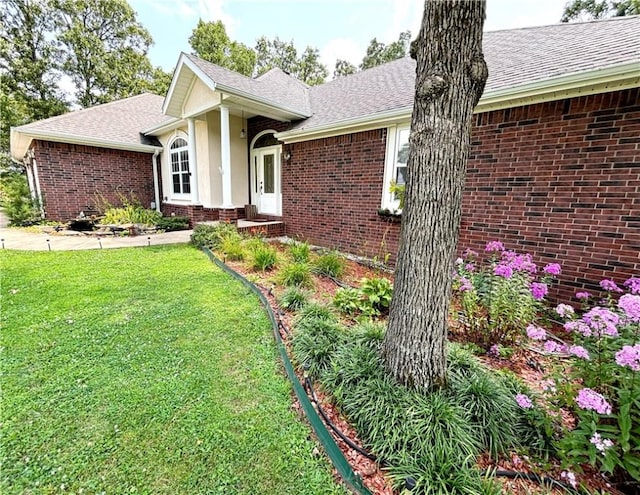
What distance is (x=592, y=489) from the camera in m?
1.52

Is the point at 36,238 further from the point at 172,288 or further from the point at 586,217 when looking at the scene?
the point at 586,217

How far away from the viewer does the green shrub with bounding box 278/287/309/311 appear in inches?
144

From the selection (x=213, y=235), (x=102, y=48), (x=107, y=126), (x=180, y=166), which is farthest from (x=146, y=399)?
(x=102, y=48)

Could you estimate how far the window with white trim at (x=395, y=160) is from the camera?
577 centimetres

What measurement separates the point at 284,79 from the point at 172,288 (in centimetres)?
937

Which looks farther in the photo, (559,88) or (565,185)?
(565,185)

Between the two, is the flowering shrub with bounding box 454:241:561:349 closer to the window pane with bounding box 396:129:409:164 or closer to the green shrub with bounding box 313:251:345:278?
the green shrub with bounding box 313:251:345:278

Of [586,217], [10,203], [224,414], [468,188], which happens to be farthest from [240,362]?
[10,203]

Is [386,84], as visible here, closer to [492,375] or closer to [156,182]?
[492,375]

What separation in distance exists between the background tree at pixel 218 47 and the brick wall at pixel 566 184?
23.9 m

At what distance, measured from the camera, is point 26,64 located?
17.3 meters

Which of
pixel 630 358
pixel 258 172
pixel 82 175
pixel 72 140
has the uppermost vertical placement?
pixel 72 140

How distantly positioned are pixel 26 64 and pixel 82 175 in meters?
15.3

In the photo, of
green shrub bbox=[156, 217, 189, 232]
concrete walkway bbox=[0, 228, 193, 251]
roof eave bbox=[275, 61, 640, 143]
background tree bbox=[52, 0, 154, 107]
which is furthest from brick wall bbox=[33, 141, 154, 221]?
background tree bbox=[52, 0, 154, 107]
